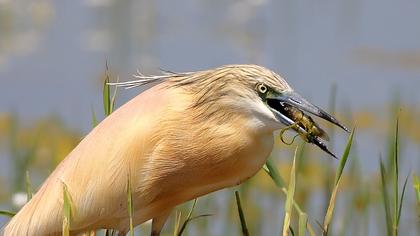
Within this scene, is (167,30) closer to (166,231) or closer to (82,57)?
(82,57)

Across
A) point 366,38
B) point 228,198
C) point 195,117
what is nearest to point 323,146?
point 195,117

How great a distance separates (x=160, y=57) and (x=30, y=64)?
0.59 metres

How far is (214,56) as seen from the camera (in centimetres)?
607

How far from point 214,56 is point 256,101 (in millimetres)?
3585

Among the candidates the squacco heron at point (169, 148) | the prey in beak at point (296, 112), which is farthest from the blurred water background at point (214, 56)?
the prey in beak at point (296, 112)

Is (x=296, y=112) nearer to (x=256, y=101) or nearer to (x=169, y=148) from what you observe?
(x=256, y=101)

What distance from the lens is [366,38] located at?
6.80m

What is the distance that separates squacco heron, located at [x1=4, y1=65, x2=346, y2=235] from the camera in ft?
8.26

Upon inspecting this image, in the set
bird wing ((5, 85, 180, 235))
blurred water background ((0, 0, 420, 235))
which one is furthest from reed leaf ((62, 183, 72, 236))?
blurred water background ((0, 0, 420, 235))

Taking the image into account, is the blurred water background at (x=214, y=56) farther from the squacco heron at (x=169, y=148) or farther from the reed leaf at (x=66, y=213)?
the reed leaf at (x=66, y=213)

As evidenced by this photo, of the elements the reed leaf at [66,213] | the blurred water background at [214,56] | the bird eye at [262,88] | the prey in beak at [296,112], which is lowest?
the blurred water background at [214,56]

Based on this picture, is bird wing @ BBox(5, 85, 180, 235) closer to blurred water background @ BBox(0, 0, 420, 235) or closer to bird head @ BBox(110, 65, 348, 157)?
bird head @ BBox(110, 65, 348, 157)

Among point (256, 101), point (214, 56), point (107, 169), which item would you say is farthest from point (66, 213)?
point (214, 56)

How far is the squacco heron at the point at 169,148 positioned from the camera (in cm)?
252
